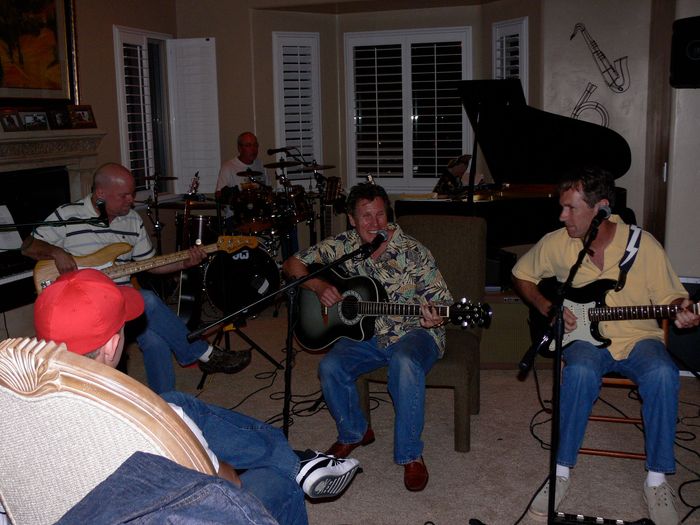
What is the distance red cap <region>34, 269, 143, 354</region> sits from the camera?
1.37m

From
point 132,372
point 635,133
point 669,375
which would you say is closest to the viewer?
point 669,375

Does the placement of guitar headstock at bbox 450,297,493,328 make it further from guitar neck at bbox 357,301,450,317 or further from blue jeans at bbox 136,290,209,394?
blue jeans at bbox 136,290,209,394

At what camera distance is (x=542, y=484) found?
2.97 m

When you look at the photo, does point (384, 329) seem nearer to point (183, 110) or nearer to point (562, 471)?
point (562, 471)

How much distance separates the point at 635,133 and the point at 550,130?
1610mm

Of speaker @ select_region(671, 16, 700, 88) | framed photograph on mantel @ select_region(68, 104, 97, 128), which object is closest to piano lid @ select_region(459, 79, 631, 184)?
speaker @ select_region(671, 16, 700, 88)

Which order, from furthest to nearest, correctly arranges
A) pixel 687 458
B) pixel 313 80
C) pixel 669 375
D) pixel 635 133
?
pixel 313 80, pixel 635 133, pixel 687 458, pixel 669 375

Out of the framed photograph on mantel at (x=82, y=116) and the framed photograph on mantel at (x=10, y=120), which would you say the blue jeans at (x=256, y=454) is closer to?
the framed photograph on mantel at (x=10, y=120)

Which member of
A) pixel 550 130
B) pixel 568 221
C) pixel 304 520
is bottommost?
pixel 304 520

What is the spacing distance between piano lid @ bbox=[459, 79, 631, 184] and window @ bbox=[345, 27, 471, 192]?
251 cm

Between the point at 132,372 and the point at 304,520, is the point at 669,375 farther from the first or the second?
the point at 132,372

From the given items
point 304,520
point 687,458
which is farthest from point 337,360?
point 687,458

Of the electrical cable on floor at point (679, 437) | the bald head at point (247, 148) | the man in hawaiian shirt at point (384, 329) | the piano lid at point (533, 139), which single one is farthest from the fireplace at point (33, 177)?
the electrical cable on floor at point (679, 437)

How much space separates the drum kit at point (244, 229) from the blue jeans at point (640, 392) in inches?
106
